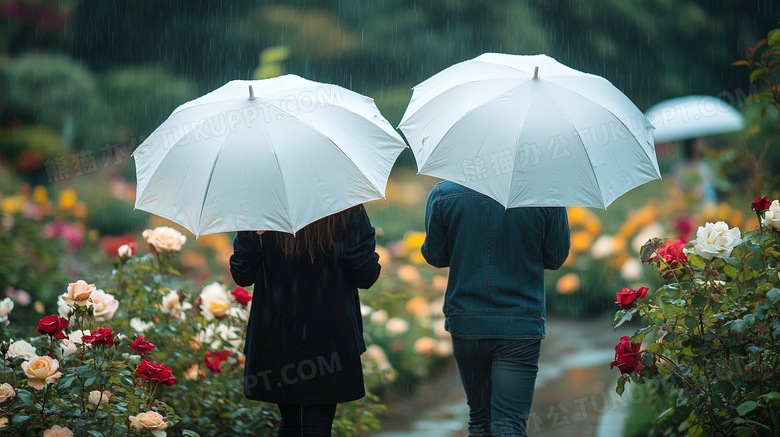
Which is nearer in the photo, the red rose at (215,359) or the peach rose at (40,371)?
the peach rose at (40,371)

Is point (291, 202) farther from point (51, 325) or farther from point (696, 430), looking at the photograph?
point (696, 430)

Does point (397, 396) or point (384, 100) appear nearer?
point (397, 396)

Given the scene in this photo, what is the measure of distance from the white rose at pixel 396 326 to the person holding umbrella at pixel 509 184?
2.20 metres

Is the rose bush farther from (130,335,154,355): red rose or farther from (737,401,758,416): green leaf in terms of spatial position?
(130,335,154,355): red rose

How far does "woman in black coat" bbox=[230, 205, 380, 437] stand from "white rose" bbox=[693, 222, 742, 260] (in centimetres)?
109

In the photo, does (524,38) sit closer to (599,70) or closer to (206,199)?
(599,70)

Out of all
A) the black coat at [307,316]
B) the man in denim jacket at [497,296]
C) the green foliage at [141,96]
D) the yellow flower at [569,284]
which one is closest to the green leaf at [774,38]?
the man in denim jacket at [497,296]

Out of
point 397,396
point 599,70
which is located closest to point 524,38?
point 599,70

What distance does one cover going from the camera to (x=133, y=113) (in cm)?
1098

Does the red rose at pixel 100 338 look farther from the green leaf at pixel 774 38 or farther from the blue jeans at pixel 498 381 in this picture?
the green leaf at pixel 774 38

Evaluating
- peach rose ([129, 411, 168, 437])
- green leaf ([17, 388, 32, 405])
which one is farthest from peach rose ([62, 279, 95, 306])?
peach rose ([129, 411, 168, 437])

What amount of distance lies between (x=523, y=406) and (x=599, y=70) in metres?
12.3

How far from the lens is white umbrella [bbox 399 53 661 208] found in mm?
2090

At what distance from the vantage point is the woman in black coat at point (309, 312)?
7.14 ft
